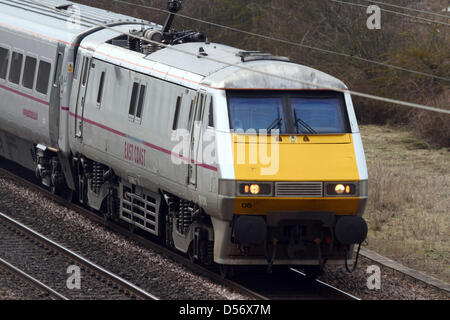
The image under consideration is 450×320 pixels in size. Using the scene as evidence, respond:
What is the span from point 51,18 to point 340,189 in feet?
29.2

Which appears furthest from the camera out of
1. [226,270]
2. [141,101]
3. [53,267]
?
[141,101]

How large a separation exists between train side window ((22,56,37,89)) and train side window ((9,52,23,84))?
0.24 meters

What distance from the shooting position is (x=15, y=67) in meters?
20.3

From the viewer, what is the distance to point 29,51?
19875 mm

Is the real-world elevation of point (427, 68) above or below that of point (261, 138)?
below

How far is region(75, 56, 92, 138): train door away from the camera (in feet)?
57.5

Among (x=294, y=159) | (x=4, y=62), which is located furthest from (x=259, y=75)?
(x=4, y=62)

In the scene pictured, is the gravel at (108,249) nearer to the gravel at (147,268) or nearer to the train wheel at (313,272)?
the gravel at (147,268)

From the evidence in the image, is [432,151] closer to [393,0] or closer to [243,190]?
[393,0]

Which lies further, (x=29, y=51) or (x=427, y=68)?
(x=427, y=68)

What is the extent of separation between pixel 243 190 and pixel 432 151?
1464cm

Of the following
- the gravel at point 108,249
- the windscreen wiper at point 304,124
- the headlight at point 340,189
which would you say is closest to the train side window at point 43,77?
the gravel at point 108,249

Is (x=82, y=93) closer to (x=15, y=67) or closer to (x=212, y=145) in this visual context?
(x=15, y=67)
